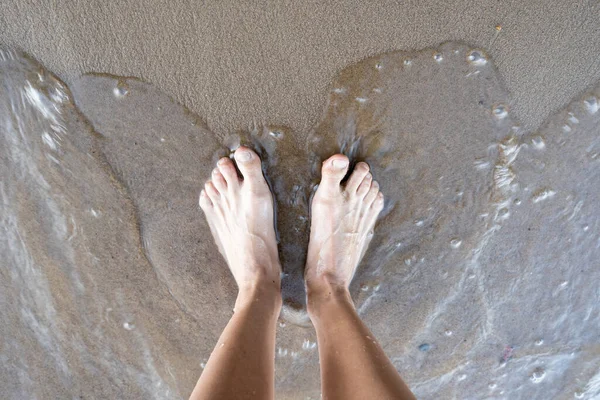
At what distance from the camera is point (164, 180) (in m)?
1.54

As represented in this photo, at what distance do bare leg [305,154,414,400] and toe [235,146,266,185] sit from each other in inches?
9.7

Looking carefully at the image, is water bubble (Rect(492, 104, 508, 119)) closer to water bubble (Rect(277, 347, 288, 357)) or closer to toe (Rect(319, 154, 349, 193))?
toe (Rect(319, 154, 349, 193))

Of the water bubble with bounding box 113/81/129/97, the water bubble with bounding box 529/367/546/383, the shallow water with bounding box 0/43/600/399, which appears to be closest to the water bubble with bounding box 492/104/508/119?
the shallow water with bounding box 0/43/600/399

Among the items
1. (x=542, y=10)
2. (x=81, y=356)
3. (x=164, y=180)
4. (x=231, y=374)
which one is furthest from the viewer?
(x=81, y=356)

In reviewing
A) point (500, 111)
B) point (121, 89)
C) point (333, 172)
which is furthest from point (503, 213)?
point (121, 89)

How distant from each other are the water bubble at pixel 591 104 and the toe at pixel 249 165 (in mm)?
1306

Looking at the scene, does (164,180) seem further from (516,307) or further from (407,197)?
(516,307)

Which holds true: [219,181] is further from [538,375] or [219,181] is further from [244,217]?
[538,375]

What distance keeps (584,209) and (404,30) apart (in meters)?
1.05

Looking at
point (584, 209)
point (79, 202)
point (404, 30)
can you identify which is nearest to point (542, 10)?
point (404, 30)

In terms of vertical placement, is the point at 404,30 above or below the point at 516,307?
above

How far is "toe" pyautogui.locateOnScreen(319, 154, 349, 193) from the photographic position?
1.47 m

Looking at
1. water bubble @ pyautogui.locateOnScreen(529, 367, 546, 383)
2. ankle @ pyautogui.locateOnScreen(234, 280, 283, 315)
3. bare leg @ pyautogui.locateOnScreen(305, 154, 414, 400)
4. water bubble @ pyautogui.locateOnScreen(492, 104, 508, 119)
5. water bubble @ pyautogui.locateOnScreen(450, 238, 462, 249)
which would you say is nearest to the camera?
bare leg @ pyautogui.locateOnScreen(305, 154, 414, 400)

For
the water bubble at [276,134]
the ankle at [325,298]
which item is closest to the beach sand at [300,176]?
the water bubble at [276,134]
